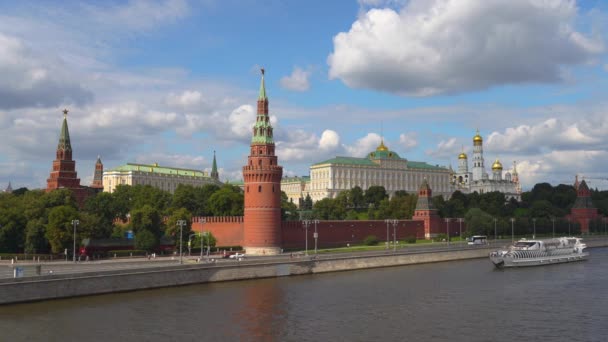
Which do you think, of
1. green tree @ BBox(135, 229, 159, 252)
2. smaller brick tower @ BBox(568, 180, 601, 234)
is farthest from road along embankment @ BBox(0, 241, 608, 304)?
smaller brick tower @ BBox(568, 180, 601, 234)

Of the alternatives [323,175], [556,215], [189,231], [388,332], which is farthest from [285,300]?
[323,175]

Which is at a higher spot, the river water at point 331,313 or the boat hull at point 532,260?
the boat hull at point 532,260

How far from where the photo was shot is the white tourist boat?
68250 mm

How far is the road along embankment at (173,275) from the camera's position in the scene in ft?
132

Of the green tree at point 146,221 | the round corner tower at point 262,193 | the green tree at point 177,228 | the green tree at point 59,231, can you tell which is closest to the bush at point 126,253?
the green tree at point 146,221

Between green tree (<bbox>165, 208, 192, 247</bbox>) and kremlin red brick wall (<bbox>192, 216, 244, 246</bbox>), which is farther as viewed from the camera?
kremlin red brick wall (<bbox>192, 216, 244, 246</bbox>)

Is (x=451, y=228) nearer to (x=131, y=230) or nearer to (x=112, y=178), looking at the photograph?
(x=131, y=230)

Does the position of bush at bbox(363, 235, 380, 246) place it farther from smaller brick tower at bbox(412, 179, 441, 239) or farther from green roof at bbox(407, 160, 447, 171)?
green roof at bbox(407, 160, 447, 171)

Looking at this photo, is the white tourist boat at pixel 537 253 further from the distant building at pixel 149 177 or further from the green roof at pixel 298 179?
the distant building at pixel 149 177

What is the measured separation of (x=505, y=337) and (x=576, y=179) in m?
151

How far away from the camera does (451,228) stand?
107125 mm

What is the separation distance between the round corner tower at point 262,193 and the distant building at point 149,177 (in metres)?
109

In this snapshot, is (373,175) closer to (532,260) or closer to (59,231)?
(532,260)

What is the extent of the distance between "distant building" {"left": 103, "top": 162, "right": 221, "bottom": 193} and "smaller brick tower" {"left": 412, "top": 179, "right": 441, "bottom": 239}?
94.1 metres
